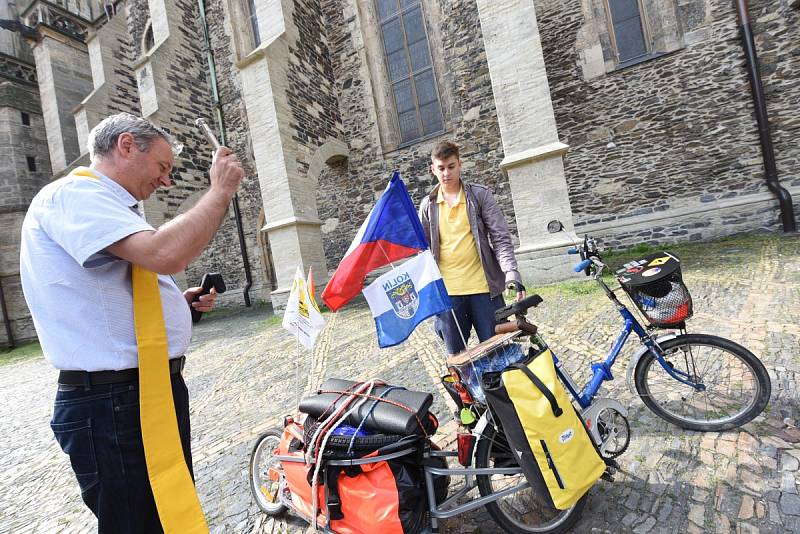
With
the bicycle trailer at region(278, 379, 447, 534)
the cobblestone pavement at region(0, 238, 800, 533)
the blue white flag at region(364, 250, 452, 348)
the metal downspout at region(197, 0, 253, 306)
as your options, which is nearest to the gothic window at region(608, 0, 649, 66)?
the cobblestone pavement at region(0, 238, 800, 533)

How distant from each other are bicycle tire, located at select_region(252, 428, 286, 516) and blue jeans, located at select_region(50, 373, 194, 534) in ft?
3.03

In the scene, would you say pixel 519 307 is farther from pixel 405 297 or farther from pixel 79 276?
pixel 79 276

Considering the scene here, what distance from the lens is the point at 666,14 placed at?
24.0ft

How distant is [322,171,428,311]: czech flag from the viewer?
2002 mm

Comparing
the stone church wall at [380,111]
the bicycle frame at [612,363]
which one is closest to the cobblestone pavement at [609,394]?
the bicycle frame at [612,363]

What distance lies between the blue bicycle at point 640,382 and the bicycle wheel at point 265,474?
107 cm

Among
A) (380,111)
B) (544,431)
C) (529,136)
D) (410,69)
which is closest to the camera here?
(544,431)

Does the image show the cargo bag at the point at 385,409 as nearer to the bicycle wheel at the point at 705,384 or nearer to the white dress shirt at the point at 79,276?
the white dress shirt at the point at 79,276

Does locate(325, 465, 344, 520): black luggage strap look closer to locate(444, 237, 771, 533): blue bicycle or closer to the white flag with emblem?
locate(444, 237, 771, 533): blue bicycle

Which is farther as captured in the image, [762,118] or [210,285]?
[762,118]

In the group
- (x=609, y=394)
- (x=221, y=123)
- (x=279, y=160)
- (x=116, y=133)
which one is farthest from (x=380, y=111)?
(x=116, y=133)

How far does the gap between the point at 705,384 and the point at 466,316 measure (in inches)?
53.7

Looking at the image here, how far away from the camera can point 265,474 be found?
220 cm

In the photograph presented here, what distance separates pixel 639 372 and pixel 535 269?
3.98 meters
